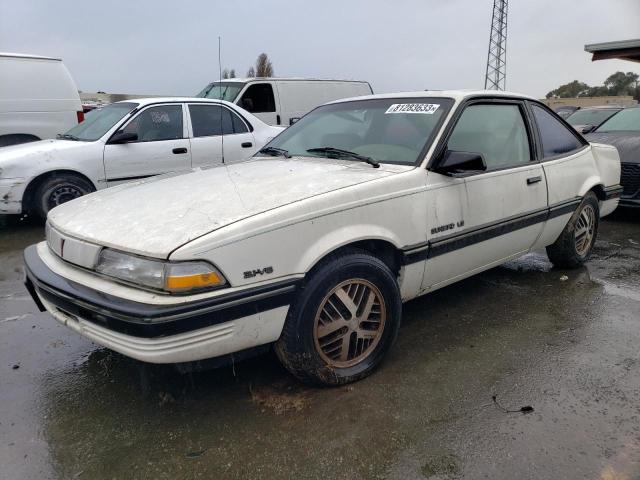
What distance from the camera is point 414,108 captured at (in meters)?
3.22

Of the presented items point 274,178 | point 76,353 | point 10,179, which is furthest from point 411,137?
point 10,179

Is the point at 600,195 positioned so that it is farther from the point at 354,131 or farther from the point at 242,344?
the point at 242,344

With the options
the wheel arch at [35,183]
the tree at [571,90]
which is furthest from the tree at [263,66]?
the wheel arch at [35,183]

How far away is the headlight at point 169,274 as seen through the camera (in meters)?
1.99

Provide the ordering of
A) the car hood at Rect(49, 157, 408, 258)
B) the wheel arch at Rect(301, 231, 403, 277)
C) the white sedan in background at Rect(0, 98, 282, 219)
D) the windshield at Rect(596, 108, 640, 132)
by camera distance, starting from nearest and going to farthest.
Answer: the car hood at Rect(49, 157, 408, 258), the wheel arch at Rect(301, 231, 403, 277), the white sedan in background at Rect(0, 98, 282, 219), the windshield at Rect(596, 108, 640, 132)

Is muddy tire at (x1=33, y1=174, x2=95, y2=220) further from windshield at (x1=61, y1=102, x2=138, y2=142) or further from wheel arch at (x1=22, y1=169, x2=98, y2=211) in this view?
windshield at (x1=61, y1=102, x2=138, y2=142)

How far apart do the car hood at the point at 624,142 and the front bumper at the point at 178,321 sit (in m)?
5.54

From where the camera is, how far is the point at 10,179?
18.0 feet

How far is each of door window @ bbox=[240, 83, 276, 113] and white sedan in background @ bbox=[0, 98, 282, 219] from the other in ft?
11.4

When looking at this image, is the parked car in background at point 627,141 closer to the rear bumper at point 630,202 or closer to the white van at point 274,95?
the rear bumper at point 630,202

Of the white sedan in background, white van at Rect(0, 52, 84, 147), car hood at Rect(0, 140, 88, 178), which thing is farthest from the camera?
white van at Rect(0, 52, 84, 147)

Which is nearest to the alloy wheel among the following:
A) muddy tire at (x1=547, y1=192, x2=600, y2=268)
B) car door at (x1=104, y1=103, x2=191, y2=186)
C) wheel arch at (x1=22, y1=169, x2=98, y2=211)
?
muddy tire at (x1=547, y1=192, x2=600, y2=268)

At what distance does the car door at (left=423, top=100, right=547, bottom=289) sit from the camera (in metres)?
2.91

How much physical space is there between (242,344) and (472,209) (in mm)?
1676
